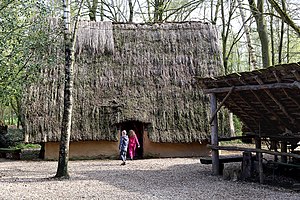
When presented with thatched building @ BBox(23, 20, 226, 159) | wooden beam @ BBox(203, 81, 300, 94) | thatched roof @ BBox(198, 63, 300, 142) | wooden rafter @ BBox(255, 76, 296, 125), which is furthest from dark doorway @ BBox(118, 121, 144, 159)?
wooden rafter @ BBox(255, 76, 296, 125)

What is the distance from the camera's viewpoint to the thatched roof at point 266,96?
964 centimetres

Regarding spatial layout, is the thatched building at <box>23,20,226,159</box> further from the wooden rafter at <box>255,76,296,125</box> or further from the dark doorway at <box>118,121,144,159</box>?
the wooden rafter at <box>255,76,296,125</box>

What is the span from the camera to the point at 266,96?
11.2m

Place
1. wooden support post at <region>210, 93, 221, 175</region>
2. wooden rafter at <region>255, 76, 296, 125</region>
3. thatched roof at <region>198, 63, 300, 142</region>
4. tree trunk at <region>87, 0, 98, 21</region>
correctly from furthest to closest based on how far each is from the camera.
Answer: tree trunk at <region>87, 0, 98, 21</region> < wooden support post at <region>210, 93, 221, 175</region> < wooden rafter at <region>255, 76, 296, 125</region> < thatched roof at <region>198, 63, 300, 142</region>

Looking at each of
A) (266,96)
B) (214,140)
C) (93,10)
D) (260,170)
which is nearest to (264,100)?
(266,96)

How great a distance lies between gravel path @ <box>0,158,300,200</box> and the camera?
9.22m

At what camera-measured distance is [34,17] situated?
40.9 ft

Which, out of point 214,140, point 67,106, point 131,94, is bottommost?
point 214,140

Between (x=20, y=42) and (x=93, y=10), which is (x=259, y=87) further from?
(x=93, y=10)

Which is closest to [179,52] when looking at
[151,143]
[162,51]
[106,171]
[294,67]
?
[162,51]

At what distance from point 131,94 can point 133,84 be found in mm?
527

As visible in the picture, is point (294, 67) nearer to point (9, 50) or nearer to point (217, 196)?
point (217, 196)

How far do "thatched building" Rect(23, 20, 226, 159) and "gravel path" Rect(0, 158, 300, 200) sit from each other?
240 centimetres

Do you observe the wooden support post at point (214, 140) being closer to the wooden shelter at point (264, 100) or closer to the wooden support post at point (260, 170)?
the wooden shelter at point (264, 100)
